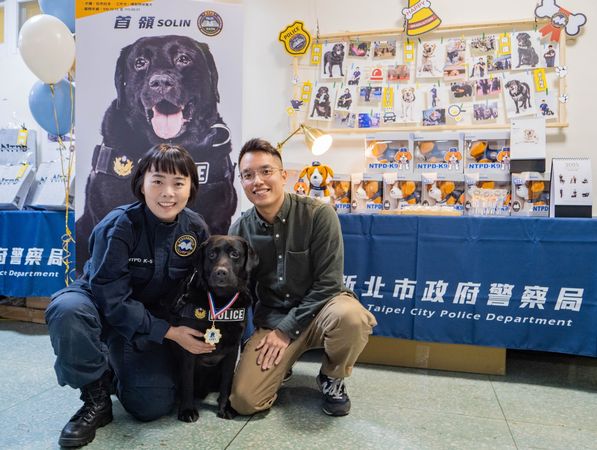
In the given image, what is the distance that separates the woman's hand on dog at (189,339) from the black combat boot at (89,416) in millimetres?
273

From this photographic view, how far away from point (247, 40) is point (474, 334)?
96.2 inches

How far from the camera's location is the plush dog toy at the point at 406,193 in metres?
2.57

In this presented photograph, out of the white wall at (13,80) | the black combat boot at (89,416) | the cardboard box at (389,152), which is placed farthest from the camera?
the white wall at (13,80)

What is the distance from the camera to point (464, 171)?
2.54 m

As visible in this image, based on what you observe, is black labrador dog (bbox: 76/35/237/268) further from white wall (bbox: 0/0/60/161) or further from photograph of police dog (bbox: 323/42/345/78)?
white wall (bbox: 0/0/60/161)

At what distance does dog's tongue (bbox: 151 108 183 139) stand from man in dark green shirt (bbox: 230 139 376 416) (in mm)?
729

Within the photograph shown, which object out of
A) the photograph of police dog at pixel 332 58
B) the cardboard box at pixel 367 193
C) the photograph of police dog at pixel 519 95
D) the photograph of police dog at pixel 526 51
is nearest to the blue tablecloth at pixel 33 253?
the cardboard box at pixel 367 193

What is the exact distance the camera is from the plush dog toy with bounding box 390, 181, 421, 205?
2566 mm

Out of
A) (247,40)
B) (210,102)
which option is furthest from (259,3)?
(210,102)

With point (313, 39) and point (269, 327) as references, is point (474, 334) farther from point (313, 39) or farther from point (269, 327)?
point (313, 39)

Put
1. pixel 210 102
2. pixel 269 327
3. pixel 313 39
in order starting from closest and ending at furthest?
pixel 269 327
pixel 210 102
pixel 313 39

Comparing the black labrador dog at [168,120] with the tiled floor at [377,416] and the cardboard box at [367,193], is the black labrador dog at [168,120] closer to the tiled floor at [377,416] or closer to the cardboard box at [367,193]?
→ the cardboard box at [367,193]

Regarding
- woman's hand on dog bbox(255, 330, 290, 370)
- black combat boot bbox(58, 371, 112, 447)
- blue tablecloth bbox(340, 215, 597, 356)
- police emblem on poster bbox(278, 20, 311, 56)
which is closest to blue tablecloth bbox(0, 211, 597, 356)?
blue tablecloth bbox(340, 215, 597, 356)

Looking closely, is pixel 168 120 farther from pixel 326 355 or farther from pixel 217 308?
pixel 326 355
